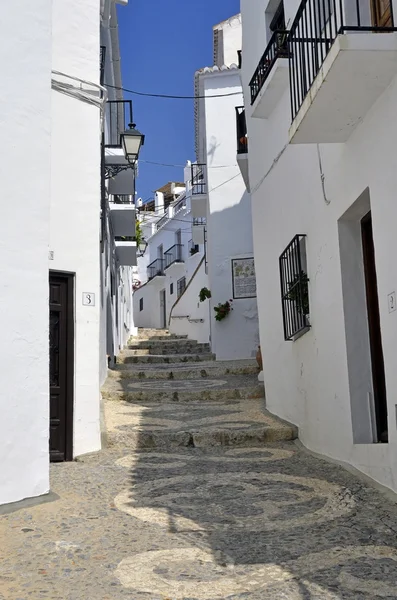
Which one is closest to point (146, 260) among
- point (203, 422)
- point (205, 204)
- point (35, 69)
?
point (205, 204)

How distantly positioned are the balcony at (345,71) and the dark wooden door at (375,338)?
2.91 ft

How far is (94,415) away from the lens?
7.04 metres

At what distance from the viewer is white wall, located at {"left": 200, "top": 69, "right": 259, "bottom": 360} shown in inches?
595

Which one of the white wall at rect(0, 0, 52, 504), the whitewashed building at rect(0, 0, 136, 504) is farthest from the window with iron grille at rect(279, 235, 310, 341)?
the white wall at rect(0, 0, 52, 504)

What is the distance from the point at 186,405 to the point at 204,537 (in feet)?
17.9

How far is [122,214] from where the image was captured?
13.3m

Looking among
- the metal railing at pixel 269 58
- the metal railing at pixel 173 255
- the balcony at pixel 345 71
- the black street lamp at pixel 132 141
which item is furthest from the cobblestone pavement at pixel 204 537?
the metal railing at pixel 173 255

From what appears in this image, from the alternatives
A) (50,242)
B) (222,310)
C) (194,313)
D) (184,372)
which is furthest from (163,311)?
(50,242)

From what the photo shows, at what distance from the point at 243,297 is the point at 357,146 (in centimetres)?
997

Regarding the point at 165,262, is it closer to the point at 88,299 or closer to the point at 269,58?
the point at 269,58

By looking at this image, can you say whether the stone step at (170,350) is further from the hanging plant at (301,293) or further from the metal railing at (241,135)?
the hanging plant at (301,293)

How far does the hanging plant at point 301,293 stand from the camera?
23.0ft

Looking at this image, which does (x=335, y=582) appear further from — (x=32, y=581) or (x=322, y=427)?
(x=322, y=427)

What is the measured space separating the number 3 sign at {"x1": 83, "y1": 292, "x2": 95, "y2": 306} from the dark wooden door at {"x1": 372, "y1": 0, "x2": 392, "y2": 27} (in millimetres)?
3764
